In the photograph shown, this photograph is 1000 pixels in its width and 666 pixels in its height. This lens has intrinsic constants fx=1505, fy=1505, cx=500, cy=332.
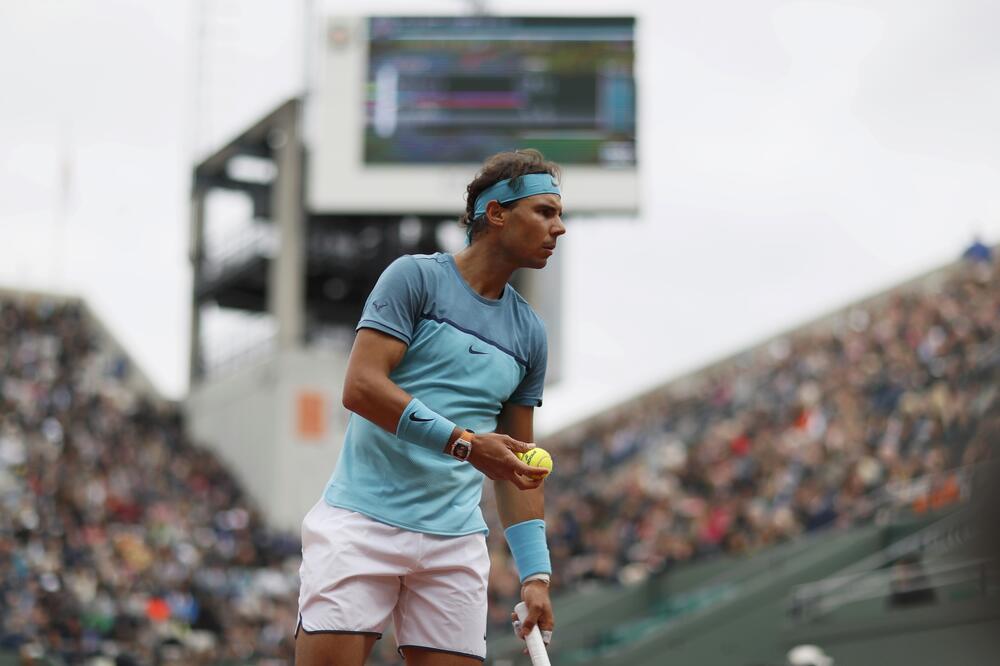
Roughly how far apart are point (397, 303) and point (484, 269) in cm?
34

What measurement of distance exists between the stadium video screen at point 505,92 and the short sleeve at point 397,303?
71.3 ft

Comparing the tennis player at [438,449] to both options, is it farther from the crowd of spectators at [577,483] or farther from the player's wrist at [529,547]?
the crowd of spectators at [577,483]

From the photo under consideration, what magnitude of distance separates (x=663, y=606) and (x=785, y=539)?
2176 millimetres

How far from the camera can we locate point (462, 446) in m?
3.84

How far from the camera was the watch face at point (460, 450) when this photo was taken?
12.6 feet

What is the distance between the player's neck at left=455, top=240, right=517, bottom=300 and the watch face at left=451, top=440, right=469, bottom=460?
1.72 ft

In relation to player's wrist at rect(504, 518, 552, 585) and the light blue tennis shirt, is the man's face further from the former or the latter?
player's wrist at rect(504, 518, 552, 585)

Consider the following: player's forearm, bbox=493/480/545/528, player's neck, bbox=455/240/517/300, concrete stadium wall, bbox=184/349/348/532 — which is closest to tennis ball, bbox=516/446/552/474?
player's forearm, bbox=493/480/545/528

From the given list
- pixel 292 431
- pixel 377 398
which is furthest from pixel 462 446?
pixel 292 431

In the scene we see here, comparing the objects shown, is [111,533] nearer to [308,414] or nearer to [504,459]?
[308,414]

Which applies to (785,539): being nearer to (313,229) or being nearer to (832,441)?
(832,441)

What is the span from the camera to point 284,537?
79.7ft

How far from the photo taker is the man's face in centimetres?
414

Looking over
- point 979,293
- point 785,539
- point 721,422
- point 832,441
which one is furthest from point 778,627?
point 721,422
